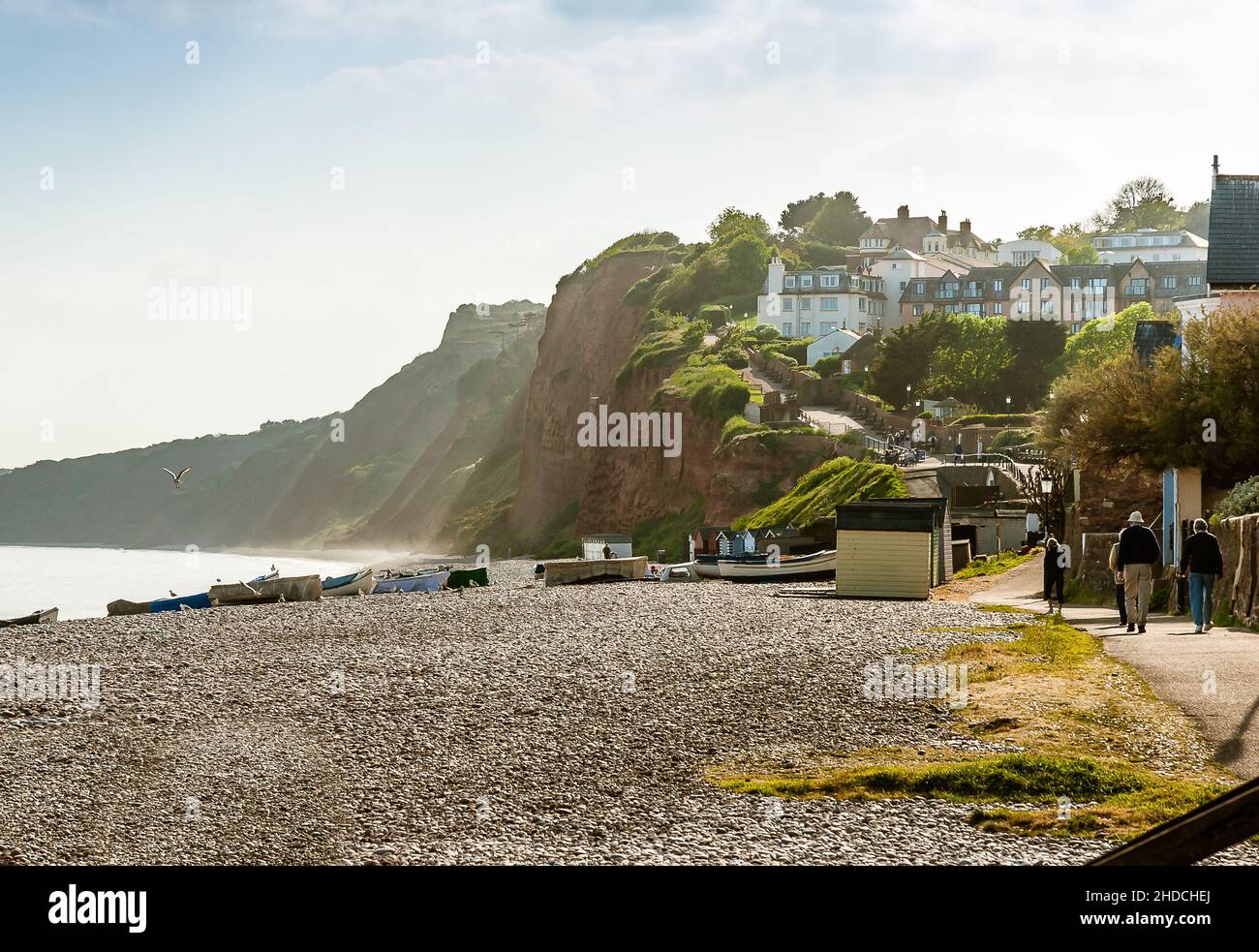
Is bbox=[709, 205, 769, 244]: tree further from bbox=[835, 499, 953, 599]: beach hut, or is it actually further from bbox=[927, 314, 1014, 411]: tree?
bbox=[835, 499, 953, 599]: beach hut

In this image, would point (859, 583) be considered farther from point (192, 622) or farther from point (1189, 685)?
point (1189, 685)

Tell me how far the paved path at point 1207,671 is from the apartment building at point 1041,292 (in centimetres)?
Result: 10629

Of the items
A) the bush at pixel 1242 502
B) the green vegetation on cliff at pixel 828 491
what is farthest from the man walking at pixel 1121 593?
the green vegetation on cliff at pixel 828 491

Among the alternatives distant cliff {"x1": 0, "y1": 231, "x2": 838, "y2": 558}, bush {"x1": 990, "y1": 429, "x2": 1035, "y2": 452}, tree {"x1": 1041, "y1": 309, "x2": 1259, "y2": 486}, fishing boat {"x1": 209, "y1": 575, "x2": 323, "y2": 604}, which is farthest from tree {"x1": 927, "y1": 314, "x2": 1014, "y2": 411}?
tree {"x1": 1041, "y1": 309, "x2": 1259, "y2": 486}

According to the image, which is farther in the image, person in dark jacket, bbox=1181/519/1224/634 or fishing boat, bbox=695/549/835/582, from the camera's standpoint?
fishing boat, bbox=695/549/835/582

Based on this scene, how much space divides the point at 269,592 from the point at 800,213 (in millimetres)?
150800

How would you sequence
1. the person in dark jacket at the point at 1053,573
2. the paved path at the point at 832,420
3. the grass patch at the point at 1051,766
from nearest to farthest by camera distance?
the grass patch at the point at 1051,766 → the person in dark jacket at the point at 1053,573 → the paved path at the point at 832,420

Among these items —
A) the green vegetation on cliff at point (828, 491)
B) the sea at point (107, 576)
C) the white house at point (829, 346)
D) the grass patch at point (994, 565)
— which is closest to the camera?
the grass patch at point (994, 565)

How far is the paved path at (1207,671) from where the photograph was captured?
13.0 metres

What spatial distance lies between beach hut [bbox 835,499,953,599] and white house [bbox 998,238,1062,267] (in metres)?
125

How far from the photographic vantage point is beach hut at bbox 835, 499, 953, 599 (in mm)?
35438

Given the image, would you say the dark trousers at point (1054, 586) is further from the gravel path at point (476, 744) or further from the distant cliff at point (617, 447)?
the distant cliff at point (617, 447)

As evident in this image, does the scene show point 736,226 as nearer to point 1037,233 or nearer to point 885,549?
point 1037,233
